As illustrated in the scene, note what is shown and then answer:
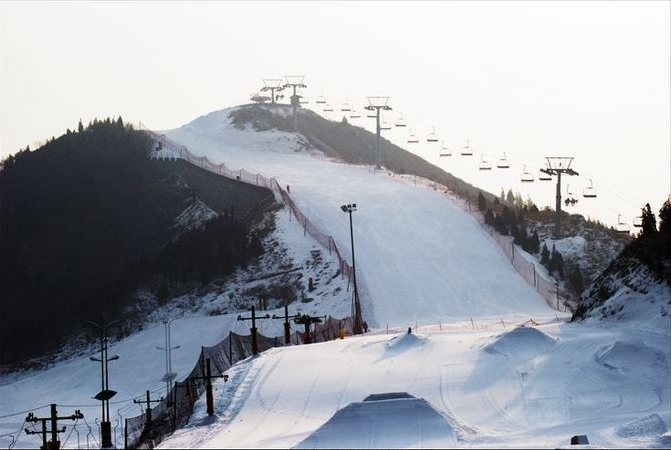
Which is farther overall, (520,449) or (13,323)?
(13,323)

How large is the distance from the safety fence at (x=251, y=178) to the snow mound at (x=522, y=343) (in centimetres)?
3072

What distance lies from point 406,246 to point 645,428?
59.2 meters

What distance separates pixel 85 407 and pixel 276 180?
162 ft

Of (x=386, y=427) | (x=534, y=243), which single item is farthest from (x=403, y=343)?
(x=534, y=243)

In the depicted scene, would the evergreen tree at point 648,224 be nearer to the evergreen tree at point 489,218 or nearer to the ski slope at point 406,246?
the ski slope at point 406,246

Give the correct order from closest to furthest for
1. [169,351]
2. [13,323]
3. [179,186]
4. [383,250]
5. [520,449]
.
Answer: [520,449] < [169,351] < [383,250] < [13,323] < [179,186]

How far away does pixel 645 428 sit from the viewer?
196 feet

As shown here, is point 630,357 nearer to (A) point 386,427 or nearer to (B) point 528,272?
(A) point 386,427

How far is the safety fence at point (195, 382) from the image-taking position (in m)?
69.3

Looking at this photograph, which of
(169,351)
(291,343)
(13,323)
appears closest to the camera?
(291,343)

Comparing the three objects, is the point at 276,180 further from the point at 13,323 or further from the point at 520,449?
the point at 520,449

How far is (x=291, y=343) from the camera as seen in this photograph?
9156 cm

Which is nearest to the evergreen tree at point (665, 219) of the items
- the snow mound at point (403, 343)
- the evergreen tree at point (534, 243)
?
the snow mound at point (403, 343)

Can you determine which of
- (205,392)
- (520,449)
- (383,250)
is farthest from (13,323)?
(520,449)
